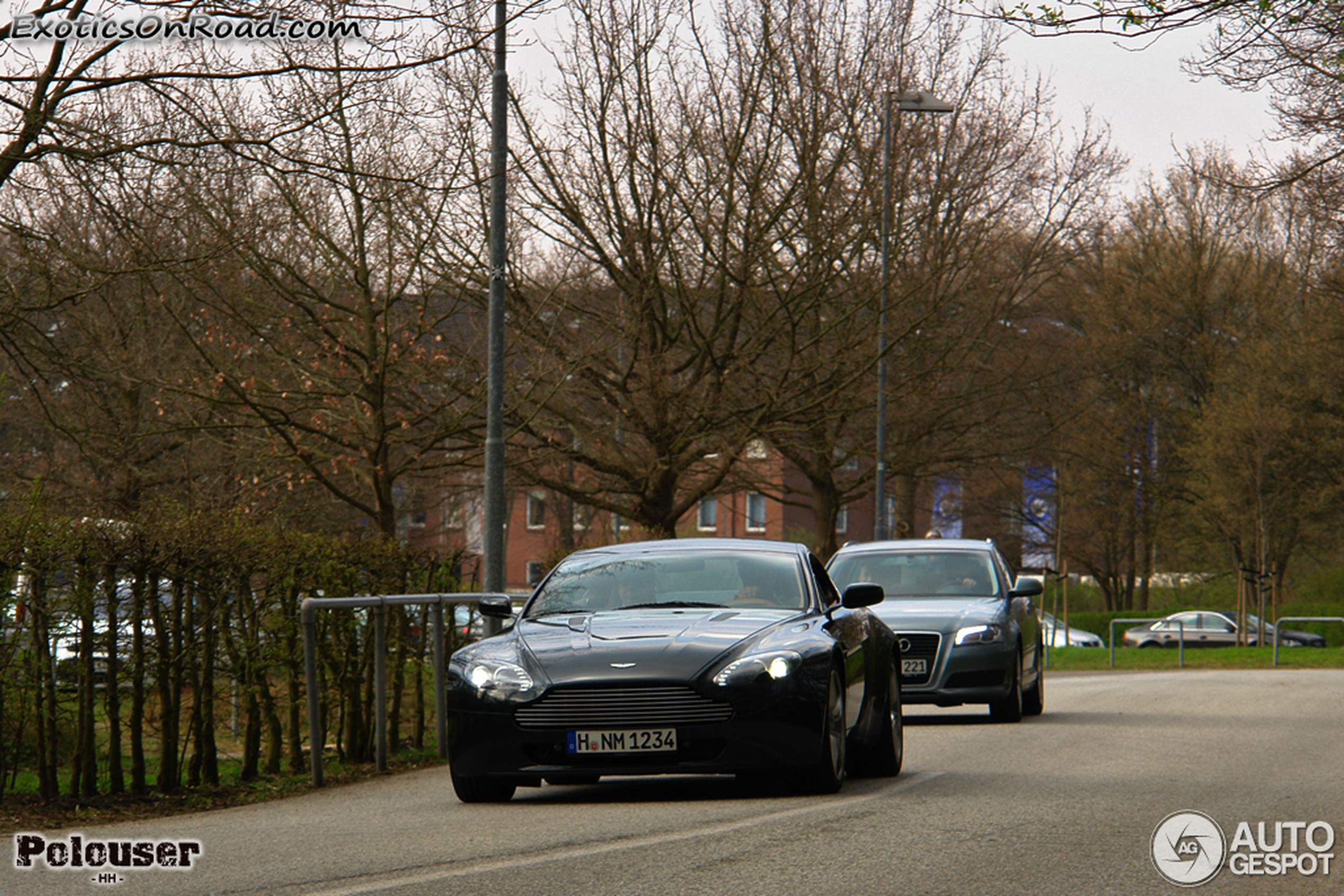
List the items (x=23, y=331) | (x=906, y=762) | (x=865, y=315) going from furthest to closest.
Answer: (x=865, y=315), (x=23, y=331), (x=906, y=762)

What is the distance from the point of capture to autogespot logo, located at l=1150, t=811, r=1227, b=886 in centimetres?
684

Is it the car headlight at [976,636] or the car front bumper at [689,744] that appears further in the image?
the car headlight at [976,636]

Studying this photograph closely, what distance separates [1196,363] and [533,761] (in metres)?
44.1

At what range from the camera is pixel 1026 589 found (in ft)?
53.6

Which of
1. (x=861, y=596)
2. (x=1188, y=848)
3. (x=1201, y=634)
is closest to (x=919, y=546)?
(x=861, y=596)

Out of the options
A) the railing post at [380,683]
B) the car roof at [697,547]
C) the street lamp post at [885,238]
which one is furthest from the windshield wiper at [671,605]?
the street lamp post at [885,238]

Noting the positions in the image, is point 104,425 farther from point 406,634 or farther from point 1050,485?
point 1050,485

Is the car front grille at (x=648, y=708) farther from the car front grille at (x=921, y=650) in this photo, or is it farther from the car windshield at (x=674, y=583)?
the car front grille at (x=921, y=650)

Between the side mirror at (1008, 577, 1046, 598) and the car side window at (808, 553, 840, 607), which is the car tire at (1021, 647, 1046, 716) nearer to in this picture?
the side mirror at (1008, 577, 1046, 598)

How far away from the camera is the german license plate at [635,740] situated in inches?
340

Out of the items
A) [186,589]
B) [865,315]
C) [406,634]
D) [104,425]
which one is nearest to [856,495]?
[865,315]

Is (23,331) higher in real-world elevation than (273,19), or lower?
lower

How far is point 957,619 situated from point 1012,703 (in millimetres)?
901

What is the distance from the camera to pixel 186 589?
32.5 ft
